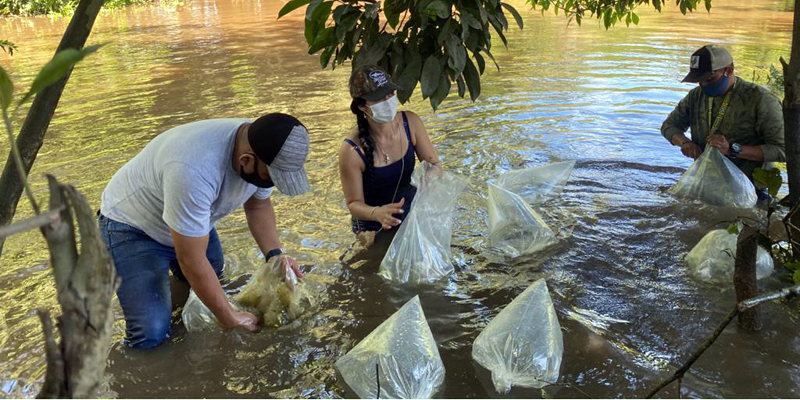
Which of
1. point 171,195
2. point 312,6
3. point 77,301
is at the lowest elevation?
point 171,195

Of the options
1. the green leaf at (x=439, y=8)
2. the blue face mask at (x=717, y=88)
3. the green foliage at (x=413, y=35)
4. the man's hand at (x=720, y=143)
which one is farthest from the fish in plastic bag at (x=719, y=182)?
the green leaf at (x=439, y=8)

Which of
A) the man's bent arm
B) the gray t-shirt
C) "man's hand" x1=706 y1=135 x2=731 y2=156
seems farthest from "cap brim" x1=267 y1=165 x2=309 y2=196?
"man's hand" x1=706 y1=135 x2=731 y2=156

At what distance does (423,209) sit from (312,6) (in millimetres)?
1226

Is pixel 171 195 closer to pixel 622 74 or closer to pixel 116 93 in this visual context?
pixel 116 93

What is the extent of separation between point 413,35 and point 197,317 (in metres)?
1.67

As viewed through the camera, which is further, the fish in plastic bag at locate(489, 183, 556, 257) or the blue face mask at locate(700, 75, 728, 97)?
the blue face mask at locate(700, 75, 728, 97)

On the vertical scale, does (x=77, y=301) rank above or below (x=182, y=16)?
below

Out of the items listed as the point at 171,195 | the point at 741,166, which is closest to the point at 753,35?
the point at 741,166

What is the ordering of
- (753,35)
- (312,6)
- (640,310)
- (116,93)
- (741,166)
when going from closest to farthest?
(312,6), (640,310), (741,166), (116,93), (753,35)

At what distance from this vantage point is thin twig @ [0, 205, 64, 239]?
1.84 ft

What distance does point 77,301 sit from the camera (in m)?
0.64

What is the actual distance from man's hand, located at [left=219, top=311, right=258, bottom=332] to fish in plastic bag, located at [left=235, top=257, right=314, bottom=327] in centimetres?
7

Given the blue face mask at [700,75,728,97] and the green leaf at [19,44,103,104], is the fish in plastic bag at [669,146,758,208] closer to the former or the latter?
the blue face mask at [700,75,728,97]

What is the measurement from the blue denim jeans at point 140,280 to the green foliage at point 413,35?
1.19 meters
